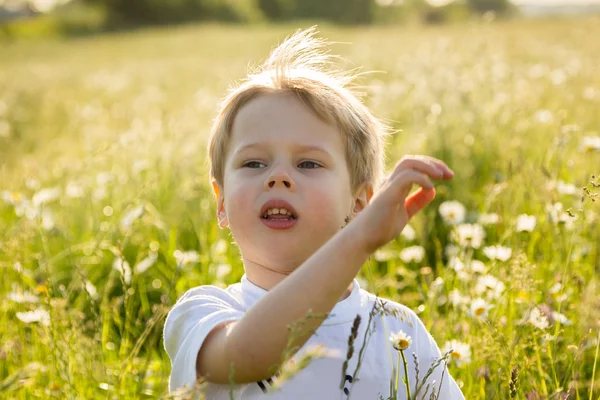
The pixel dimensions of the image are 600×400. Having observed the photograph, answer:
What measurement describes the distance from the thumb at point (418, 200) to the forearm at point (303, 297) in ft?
0.74

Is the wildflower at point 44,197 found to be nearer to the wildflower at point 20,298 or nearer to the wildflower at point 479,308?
the wildflower at point 20,298

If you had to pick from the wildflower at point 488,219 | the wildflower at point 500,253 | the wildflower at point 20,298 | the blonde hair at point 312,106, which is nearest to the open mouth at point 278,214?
the blonde hair at point 312,106

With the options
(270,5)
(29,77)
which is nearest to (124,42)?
(29,77)

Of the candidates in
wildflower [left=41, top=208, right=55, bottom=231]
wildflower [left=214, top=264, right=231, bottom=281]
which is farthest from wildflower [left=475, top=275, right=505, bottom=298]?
wildflower [left=41, top=208, right=55, bottom=231]

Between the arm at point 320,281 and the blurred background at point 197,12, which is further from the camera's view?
the blurred background at point 197,12

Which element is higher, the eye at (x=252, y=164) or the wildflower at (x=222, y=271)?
the eye at (x=252, y=164)

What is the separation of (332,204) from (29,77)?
13.2m

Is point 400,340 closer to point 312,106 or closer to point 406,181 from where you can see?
point 406,181

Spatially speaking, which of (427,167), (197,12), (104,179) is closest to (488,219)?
(427,167)

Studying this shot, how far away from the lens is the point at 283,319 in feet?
4.34

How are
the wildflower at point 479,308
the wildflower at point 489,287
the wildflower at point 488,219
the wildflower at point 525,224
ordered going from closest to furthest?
the wildflower at point 479,308 → the wildflower at point 489,287 → the wildflower at point 525,224 → the wildflower at point 488,219

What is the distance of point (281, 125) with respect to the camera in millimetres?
1752

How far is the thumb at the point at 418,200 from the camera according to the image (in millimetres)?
1480

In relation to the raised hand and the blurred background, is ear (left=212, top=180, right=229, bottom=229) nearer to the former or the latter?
the raised hand
